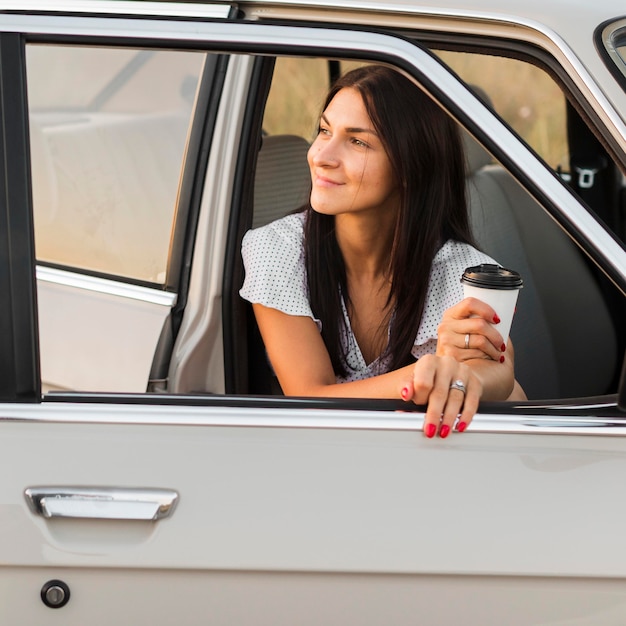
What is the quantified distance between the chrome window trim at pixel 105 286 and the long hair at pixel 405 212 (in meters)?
0.46

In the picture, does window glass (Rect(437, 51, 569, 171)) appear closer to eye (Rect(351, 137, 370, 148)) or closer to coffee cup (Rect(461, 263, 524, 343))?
eye (Rect(351, 137, 370, 148))

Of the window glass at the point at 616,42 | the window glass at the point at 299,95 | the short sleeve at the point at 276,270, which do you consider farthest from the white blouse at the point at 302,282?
the window glass at the point at 616,42

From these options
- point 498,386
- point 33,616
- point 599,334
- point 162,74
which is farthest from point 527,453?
point 162,74

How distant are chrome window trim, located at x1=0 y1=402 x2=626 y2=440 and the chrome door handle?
10 centimetres

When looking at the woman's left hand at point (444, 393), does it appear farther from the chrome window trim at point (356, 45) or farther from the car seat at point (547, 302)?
the car seat at point (547, 302)

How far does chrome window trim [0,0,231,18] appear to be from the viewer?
1.45 m

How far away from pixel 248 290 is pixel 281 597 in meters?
0.78

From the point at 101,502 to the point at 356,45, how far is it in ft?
2.59

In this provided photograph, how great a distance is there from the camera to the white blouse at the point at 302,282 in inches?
79.9

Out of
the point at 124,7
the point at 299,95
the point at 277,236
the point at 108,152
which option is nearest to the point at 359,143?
the point at 277,236

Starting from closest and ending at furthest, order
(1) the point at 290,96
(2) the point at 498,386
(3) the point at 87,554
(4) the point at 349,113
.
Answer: (3) the point at 87,554 < (2) the point at 498,386 < (4) the point at 349,113 < (1) the point at 290,96

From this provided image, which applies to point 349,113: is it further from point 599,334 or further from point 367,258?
point 599,334

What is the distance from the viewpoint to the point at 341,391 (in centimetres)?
184

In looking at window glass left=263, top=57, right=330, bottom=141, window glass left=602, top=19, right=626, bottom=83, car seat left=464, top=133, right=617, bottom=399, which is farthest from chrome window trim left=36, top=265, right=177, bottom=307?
window glass left=602, top=19, right=626, bottom=83
